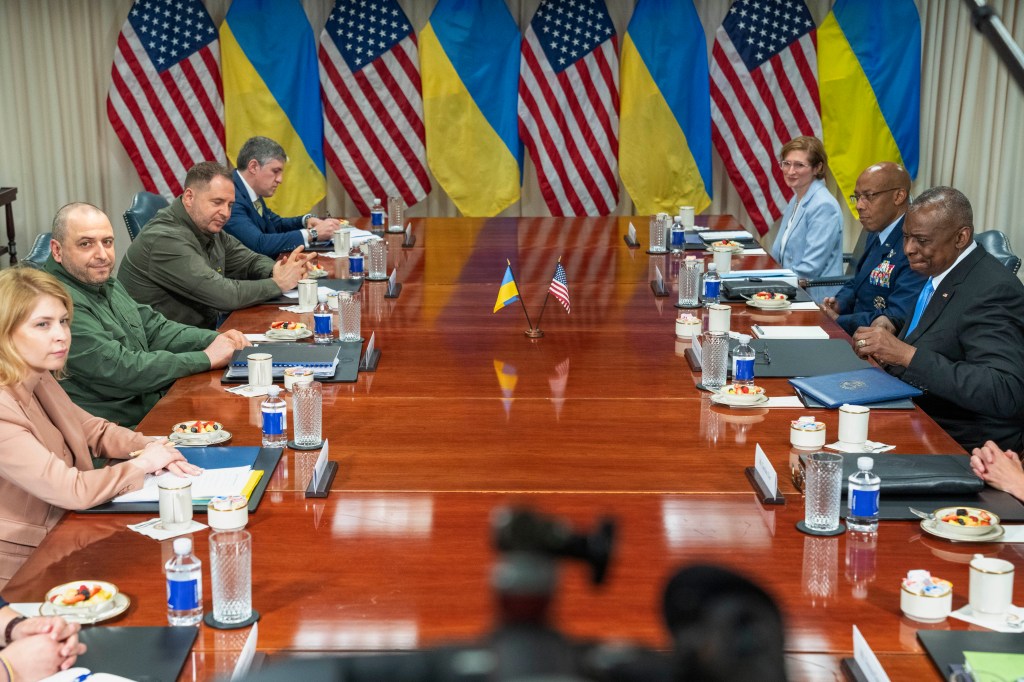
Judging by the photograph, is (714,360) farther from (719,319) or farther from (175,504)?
(175,504)

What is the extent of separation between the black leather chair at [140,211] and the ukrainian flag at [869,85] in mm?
4389

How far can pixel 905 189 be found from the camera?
4.93 meters

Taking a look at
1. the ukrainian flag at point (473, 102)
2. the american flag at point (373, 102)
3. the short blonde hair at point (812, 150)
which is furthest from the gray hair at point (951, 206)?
the american flag at point (373, 102)

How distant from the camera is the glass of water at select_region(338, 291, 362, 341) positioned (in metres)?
3.82

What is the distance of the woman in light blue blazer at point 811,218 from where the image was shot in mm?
5652

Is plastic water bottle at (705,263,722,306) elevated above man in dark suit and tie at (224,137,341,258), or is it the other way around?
man in dark suit and tie at (224,137,341,258)

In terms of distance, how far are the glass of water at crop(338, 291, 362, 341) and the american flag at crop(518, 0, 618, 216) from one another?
4.18 metres

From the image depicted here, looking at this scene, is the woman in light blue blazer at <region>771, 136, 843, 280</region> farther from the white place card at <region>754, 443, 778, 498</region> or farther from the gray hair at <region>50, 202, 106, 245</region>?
the gray hair at <region>50, 202, 106, 245</region>

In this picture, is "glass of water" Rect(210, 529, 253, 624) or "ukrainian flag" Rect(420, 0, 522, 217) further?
"ukrainian flag" Rect(420, 0, 522, 217)

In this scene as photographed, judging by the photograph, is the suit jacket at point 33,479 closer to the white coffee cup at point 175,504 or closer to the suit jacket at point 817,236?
the white coffee cup at point 175,504

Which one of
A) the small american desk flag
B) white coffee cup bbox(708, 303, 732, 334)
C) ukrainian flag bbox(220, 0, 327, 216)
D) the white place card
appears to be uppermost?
ukrainian flag bbox(220, 0, 327, 216)

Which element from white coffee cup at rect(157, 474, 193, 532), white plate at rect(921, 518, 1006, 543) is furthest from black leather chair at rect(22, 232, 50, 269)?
white plate at rect(921, 518, 1006, 543)

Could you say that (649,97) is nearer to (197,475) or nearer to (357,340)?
(357,340)

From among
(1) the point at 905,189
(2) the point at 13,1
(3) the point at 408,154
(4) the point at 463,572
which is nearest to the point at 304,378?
(4) the point at 463,572
